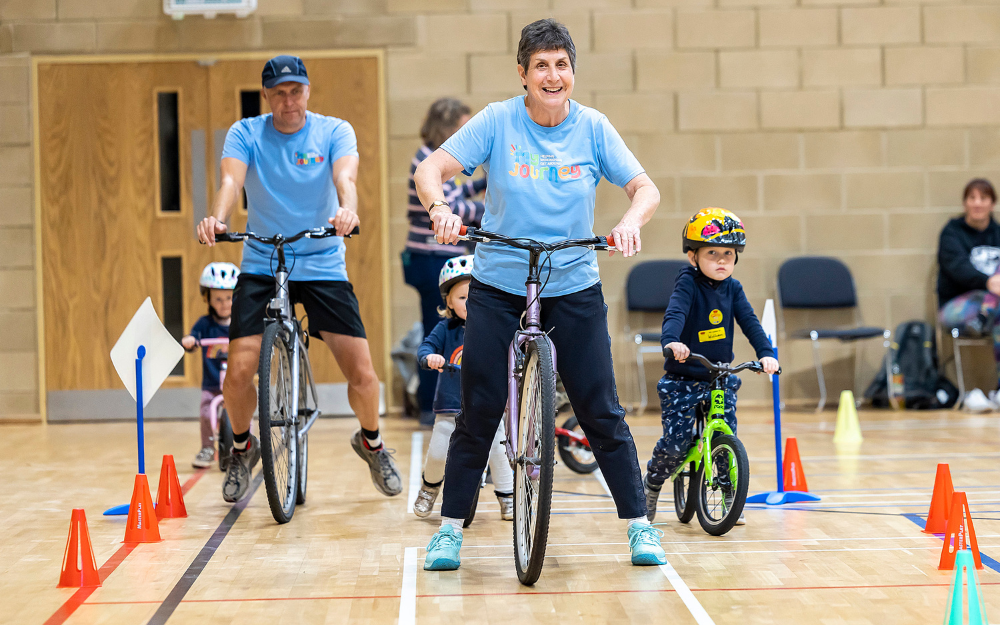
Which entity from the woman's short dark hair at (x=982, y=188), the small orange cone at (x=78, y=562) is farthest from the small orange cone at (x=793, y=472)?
the woman's short dark hair at (x=982, y=188)

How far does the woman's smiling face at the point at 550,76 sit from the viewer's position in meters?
2.79

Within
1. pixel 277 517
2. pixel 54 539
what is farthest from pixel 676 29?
pixel 54 539

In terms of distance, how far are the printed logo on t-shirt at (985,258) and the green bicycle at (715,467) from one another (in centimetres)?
451

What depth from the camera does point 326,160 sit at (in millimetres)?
3963

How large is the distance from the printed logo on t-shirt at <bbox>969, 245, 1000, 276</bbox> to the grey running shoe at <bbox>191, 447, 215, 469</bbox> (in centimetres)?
535

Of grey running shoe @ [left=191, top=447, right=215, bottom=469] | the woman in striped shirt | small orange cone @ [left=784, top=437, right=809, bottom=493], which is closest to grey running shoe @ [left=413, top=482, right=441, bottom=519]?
small orange cone @ [left=784, top=437, right=809, bottom=493]

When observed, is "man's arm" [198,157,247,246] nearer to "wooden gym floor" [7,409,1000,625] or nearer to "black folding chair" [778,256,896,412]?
"wooden gym floor" [7,409,1000,625]

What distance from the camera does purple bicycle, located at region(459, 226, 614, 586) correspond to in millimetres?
2639

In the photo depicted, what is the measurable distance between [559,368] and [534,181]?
535 mm

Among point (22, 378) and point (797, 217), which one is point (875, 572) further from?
point (22, 378)

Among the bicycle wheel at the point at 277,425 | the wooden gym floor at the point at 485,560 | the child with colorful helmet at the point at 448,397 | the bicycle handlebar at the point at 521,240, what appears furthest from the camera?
the child with colorful helmet at the point at 448,397

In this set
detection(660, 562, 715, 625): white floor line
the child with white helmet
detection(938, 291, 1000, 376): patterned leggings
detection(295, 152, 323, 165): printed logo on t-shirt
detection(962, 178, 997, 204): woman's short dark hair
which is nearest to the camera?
detection(660, 562, 715, 625): white floor line

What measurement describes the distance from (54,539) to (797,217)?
5686 millimetres

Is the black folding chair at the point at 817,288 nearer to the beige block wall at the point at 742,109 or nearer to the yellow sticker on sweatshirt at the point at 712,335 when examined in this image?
the beige block wall at the point at 742,109
